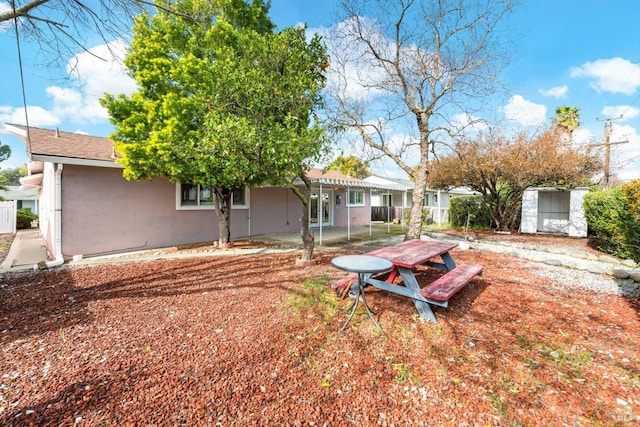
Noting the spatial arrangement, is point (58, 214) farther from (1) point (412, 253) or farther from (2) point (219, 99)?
(1) point (412, 253)

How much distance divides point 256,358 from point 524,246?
10.3 meters

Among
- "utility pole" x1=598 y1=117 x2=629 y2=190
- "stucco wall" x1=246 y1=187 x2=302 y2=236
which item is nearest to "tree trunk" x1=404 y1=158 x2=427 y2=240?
"stucco wall" x1=246 y1=187 x2=302 y2=236

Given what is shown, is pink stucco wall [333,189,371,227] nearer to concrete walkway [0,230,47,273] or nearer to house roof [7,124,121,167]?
house roof [7,124,121,167]

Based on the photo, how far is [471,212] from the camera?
52.2ft

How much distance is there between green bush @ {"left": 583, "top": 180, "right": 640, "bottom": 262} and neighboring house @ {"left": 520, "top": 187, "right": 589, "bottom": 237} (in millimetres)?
3154

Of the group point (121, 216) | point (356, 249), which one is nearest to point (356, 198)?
point (356, 249)

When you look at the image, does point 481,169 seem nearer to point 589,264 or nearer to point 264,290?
point 589,264

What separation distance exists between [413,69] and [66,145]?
10657 mm

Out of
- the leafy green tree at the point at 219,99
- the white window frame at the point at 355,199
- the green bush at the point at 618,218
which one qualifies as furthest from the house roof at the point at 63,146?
the green bush at the point at 618,218

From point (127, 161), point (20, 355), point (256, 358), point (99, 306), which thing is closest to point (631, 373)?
point (256, 358)

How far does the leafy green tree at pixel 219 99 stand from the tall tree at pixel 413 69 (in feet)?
9.48

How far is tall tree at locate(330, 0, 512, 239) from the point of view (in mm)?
8016

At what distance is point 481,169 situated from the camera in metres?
11.8

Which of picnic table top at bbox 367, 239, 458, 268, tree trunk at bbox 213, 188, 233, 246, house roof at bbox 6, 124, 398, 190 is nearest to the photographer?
picnic table top at bbox 367, 239, 458, 268
